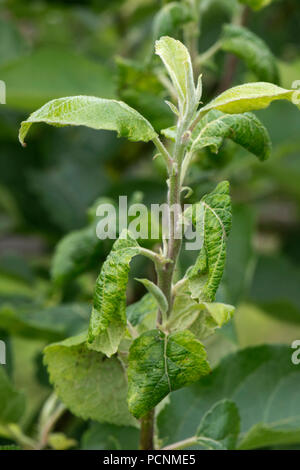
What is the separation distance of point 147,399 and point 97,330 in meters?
0.05

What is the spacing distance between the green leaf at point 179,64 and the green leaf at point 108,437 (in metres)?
0.30

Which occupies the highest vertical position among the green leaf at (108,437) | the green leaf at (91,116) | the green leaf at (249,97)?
the green leaf at (249,97)

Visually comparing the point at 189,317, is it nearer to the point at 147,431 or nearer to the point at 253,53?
the point at 147,431

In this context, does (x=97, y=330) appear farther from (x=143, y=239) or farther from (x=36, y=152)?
(x=36, y=152)

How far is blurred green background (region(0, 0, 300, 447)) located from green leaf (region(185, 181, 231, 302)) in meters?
0.18

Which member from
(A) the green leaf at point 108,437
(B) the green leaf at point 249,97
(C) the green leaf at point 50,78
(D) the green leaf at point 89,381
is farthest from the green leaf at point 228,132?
(C) the green leaf at point 50,78

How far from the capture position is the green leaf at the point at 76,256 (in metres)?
0.59

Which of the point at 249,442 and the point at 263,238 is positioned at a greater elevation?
the point at 263,238

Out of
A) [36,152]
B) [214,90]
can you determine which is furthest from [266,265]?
[36,152]

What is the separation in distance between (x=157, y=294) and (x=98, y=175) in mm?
682

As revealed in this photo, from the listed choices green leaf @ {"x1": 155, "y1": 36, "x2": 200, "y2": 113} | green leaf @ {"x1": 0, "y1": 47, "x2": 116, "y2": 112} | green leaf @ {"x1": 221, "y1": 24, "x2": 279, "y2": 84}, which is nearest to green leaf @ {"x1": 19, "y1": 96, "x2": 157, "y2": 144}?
green leaf @ {"x1": 155, "y1": 36, "x2": 200, "y2": 113}

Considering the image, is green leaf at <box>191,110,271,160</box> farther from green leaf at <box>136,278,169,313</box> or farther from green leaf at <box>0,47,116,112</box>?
green leaf at <box>0,47,116,112</box>

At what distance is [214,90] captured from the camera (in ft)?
3.77

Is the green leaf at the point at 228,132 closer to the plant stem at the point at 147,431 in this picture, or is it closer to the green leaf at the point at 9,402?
the plant stem at the point at 147,431
